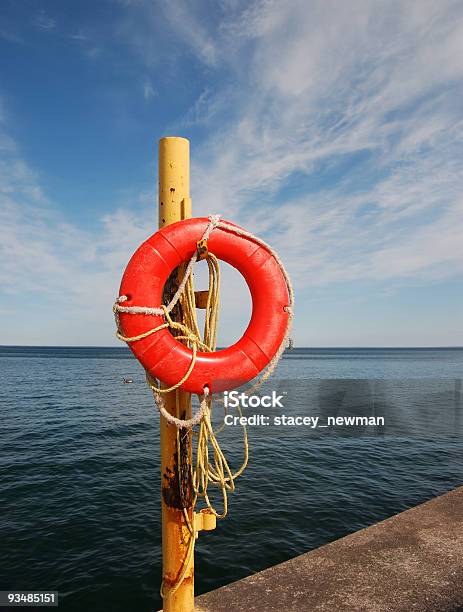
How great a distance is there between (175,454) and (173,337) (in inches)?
30.3

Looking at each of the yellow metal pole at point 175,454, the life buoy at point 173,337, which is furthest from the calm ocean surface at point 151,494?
the life buoy at point 173,337

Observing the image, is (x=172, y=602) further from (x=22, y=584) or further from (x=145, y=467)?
(x=145, y=467)

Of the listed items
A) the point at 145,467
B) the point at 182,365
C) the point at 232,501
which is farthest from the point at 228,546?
the point at 182,365

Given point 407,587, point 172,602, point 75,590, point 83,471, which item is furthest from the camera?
point 83,471

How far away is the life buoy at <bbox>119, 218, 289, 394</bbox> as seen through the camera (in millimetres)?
2389

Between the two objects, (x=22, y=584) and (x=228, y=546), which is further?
(x=228, y=546)

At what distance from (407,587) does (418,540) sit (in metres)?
0.86

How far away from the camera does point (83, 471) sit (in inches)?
397

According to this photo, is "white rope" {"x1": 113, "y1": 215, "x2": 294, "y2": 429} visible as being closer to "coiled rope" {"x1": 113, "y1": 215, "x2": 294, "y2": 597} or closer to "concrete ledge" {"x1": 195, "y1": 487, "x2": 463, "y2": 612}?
"coiled rope" {"x1": 113, "y1": 215, "x2": 294, "y2": 597}

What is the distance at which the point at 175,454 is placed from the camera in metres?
2.53

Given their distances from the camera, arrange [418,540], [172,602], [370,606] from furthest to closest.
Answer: [418,540] → [370,606] → [172,602]

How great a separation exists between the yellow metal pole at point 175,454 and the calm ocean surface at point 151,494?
10.4 ft

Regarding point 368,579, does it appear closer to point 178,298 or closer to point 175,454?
point 175,454

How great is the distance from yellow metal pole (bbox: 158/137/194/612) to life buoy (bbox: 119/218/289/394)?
0.19 meters
